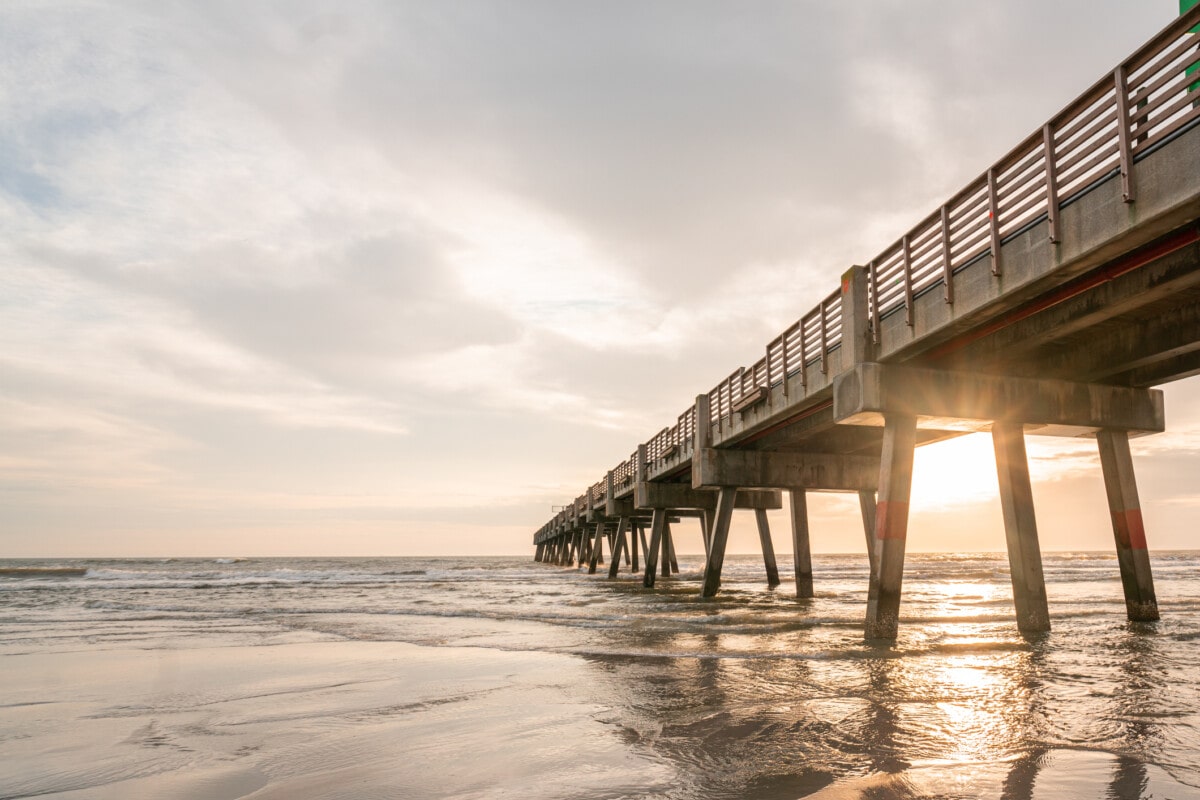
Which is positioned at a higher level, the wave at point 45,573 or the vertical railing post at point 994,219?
the vertical railing post at point 994,219

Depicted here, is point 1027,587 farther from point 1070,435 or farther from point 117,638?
point 117,638

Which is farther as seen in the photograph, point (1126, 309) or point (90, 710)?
point (1126, 309)

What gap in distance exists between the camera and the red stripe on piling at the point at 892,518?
1205 centimetres

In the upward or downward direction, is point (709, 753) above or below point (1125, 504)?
below

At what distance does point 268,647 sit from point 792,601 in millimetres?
15490

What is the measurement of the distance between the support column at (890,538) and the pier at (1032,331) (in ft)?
0.11

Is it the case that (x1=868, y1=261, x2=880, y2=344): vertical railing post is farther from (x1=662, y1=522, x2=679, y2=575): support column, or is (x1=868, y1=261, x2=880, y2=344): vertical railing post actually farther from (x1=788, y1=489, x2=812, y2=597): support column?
(x1=662, y1=522, x2=679, y2=575): support column

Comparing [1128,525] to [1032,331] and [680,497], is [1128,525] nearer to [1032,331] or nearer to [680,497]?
[1032,331]

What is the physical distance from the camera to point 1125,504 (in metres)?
13.6

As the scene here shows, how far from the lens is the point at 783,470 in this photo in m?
22.2

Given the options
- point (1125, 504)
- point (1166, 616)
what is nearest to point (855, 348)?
point (1125, 504)

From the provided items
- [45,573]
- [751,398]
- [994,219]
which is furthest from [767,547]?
[45,573]

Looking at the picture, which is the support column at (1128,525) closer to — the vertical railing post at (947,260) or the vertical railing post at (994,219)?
the vertical railing post at (947,260)

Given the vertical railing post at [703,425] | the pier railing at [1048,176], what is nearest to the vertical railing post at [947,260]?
the pier railing at [1048,176]
